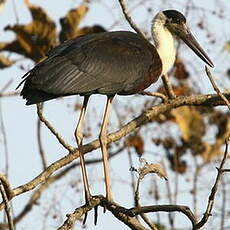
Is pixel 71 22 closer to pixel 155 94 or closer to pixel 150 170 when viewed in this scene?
pixel 155 94

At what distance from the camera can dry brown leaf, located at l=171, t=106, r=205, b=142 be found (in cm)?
994

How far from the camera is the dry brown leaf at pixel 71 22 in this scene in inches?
387

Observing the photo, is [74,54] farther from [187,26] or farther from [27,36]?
[27,36]

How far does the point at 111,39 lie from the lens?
Answer: 300 inches

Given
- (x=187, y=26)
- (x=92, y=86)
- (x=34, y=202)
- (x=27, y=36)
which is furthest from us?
(x=34, y=202)

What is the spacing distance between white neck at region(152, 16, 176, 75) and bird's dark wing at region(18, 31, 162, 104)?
0.32 meters

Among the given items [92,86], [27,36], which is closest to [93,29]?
[27,36]

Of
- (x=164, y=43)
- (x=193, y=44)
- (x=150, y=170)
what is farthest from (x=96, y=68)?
(x=150, y=170)

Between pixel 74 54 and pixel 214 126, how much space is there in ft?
10.1

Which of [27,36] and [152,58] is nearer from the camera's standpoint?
[152,58]

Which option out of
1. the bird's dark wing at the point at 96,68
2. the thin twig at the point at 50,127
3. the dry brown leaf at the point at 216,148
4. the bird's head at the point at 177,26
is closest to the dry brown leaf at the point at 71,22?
the bird's head at the point at 177,26

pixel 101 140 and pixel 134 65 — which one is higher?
pixel 134 65

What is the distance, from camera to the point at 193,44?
8.49m

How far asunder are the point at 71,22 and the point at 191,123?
5.11 ft
